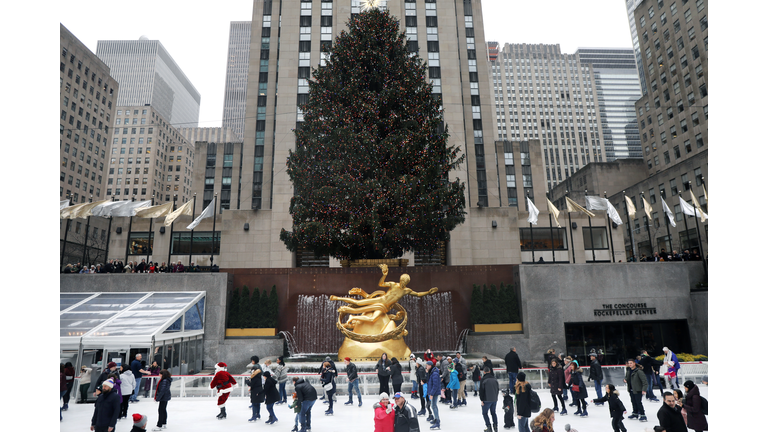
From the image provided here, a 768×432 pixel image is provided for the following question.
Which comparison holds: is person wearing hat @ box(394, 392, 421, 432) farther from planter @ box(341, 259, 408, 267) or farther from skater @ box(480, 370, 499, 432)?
planter @ box(341, 259, 408, 267)

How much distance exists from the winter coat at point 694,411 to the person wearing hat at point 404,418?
592 centimetres

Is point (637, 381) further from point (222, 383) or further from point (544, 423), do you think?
point (222, 383)

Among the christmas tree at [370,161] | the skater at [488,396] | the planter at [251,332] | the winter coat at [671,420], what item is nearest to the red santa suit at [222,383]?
the skater at [488,396]

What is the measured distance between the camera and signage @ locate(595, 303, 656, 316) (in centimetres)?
2472

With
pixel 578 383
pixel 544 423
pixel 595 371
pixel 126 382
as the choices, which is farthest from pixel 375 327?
pixel 544 423

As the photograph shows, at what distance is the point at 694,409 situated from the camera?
9.45 metres

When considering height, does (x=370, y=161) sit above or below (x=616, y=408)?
above

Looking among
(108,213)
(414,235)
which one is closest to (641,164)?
(414,235)

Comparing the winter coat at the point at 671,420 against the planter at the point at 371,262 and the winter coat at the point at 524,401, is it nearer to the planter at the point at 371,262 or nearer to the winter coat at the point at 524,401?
the winter coat at the point at 524,401

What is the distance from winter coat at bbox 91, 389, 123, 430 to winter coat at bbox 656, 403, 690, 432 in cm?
1098

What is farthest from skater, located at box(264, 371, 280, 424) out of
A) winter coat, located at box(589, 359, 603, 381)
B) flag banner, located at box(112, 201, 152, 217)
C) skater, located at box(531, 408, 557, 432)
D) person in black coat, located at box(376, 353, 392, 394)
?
flag banner, located at box(112, 201, 152, 217)

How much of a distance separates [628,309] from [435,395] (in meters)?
17.6

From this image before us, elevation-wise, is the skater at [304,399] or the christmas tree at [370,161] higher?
the christmas tree at [370,161]

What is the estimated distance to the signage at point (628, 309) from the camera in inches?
973
